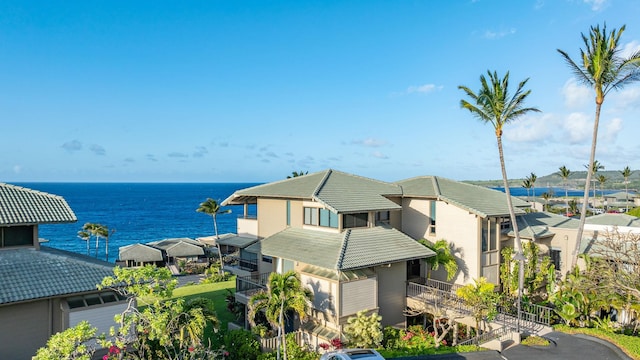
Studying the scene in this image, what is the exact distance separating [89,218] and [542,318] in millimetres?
134261

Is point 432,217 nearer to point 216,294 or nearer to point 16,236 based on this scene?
point 216,294

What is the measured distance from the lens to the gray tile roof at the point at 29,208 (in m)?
15.6

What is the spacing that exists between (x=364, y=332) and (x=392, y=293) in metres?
4.15

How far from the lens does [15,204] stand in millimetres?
16234

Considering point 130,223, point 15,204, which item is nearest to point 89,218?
point 130,223

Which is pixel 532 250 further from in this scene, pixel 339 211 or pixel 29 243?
pixel 29 243

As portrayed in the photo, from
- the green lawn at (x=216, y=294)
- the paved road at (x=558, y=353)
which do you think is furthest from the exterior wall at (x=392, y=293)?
the green lawn at (x=216, y=294)

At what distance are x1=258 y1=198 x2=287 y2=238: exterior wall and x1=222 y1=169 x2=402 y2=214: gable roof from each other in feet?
1.97

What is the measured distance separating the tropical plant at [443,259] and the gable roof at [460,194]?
8.82 feet

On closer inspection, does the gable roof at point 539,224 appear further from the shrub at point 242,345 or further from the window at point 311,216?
the shrub at point 242,345

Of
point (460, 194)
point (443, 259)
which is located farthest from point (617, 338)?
point (460, 194)

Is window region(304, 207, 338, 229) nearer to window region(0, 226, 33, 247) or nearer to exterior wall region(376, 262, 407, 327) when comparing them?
exterior wall region(376, 262, 407, 327)

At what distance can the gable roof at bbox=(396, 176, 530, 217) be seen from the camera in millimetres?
23547

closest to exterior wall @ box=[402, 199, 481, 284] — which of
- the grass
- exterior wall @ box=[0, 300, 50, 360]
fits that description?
the grass
